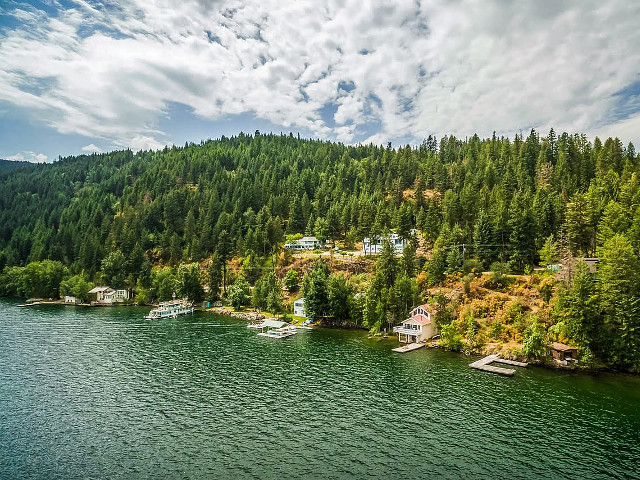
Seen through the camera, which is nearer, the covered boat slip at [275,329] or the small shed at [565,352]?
the small shed at [565,352]

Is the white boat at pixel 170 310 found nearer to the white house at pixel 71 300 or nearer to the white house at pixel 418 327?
the white house at pixel 71 300

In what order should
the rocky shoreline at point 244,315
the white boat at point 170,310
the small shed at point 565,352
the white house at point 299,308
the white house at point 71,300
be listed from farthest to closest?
the white house at point 71,300, the white boat at point 170,310, the white house at point 299,308, the rocky shoreline at point 244,315, the small shed at point 565,352

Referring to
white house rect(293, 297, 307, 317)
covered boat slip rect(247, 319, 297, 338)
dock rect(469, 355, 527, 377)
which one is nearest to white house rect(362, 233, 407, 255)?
white house rect(293, 297, 307, 317)

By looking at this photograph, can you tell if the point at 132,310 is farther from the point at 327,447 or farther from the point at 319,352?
the point at 327,447

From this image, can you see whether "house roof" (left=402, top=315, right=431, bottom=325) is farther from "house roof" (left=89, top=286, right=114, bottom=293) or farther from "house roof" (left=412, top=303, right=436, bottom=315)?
"house roof" (left=89, top=286, right=114, bottom=293)

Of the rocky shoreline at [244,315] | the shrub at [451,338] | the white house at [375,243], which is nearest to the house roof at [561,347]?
the shrub at [451,338]

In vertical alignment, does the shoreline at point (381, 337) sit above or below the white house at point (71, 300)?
below

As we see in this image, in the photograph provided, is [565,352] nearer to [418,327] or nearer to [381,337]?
[418,327]

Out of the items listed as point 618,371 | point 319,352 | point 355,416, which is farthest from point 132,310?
point 618,371
